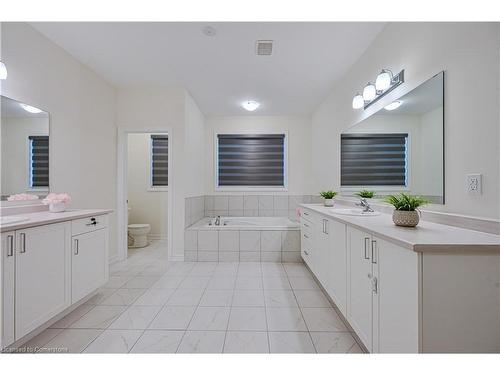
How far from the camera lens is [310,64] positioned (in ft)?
8.93

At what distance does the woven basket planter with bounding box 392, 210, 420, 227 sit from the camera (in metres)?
1.39

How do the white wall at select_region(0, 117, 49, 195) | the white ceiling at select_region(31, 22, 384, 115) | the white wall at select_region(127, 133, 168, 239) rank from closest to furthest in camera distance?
the white wall at select_region(0, 117, 49, 195)
the white ceiling at select_region(31, 22, 384, 115)
the white wall at select_region(127, 133, 168, 239)

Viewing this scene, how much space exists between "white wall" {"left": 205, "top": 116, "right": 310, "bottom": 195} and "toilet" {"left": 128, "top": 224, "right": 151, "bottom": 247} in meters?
1.28

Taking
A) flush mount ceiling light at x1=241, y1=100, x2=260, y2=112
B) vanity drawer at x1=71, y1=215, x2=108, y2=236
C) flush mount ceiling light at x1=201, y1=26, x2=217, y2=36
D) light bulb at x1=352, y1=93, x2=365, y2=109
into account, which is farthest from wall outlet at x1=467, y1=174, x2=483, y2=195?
flush mount ceiling light at x1=241, y1=100, x2=260, y2=112

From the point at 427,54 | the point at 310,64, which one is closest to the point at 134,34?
the point at 310,64

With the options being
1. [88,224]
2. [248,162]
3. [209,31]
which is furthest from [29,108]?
[248,162]

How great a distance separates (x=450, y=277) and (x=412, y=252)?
0.54 feet

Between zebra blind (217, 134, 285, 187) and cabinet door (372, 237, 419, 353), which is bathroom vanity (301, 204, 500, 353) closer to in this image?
cabinet door (372, 237, 419, 353)

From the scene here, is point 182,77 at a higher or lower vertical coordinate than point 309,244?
higher

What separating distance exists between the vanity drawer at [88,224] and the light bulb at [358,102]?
2787 millimetres

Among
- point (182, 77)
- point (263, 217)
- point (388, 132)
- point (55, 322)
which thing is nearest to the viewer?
point (55, 322)

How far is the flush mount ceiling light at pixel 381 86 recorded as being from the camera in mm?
1957
